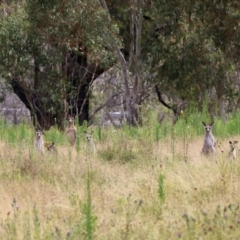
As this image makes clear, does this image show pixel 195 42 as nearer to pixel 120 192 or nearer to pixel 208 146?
pixel 208 146

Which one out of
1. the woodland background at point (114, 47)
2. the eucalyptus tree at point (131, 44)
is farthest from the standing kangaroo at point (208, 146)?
the eucalyptus tree at point (131, 44)

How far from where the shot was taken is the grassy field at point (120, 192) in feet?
20.4

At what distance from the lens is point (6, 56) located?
2192 centimetres

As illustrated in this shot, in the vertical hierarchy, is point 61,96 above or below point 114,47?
below

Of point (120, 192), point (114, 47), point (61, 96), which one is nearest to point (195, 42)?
point (114, 47)

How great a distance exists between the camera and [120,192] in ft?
27.0

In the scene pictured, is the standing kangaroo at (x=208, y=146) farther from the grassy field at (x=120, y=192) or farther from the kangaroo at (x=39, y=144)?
the kangaroo at (x=39, y=144)

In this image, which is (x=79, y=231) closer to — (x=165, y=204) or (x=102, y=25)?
(x=165, y=204)

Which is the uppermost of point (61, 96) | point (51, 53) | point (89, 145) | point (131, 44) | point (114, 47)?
point (131, 44)

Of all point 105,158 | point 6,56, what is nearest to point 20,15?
point 6,56

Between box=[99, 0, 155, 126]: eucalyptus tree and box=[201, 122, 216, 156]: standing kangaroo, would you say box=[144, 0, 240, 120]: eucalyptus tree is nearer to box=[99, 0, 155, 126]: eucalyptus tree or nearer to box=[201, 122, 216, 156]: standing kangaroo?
box=[99, 0, 155, 126]: eucalyptus tree

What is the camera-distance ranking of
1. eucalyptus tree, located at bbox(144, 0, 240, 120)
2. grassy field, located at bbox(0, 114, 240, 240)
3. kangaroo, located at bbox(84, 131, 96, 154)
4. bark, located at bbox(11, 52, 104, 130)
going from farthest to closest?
bark, located at bbox(11, 52, 104, 130), eucalyptus tree, located at bbox(144, 0, 240, 120), kangaroo, located at bbox(84, 131, 96, 154), grassy field, located at bbox(0, 114, 240, 240)

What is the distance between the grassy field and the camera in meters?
6.22

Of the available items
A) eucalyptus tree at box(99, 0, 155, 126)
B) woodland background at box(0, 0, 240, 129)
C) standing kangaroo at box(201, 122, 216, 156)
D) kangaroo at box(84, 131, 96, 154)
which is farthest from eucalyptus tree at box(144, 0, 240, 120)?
standing kangaroo at box(201, 122, 216, 156)
